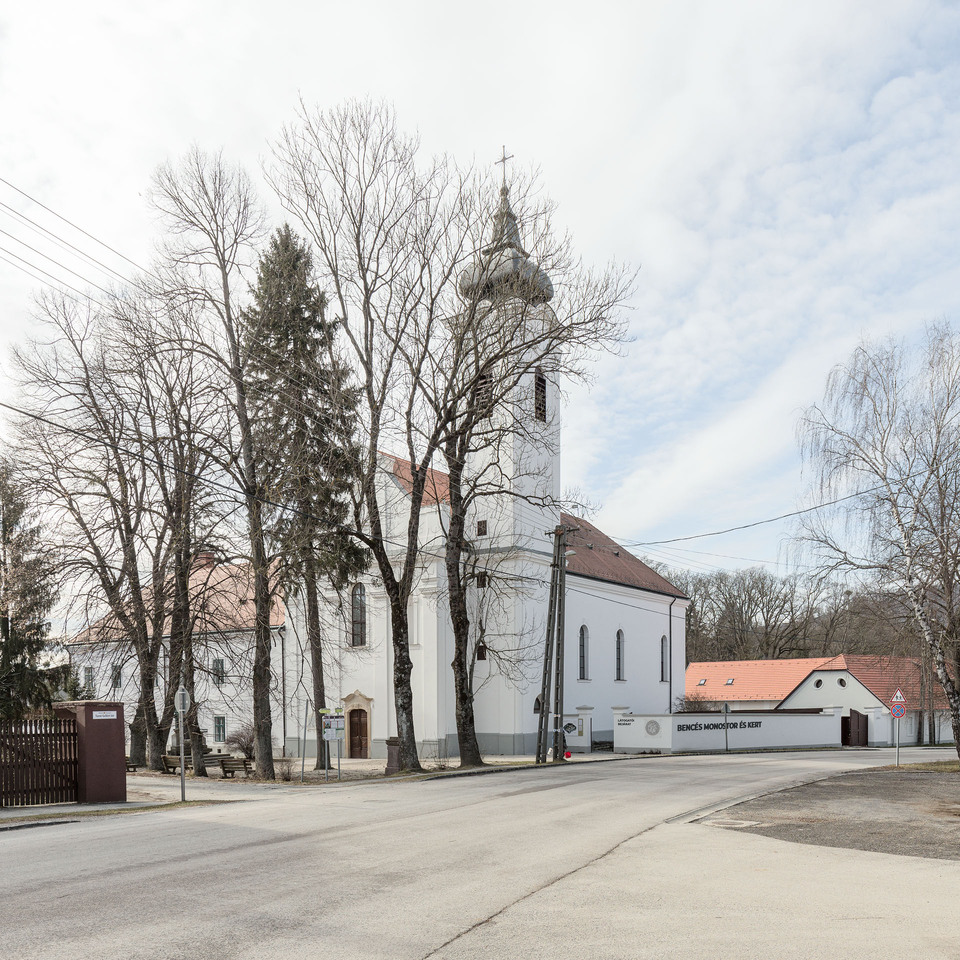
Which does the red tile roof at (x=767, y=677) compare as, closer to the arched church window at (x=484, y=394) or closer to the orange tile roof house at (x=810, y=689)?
the orange tile roof house at (x=810, y=689)

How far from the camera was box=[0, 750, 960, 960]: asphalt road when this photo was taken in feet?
23.0

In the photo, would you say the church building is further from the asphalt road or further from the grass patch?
the asphalt road

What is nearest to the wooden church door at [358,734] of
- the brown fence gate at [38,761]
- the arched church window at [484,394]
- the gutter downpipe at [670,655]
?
the arched church window at [484,394]

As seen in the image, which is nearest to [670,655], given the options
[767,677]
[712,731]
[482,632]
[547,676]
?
[712,731]

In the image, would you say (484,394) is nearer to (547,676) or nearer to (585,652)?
(547,676)

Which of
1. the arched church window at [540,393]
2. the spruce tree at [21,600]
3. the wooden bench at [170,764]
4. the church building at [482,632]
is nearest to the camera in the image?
the spruce tree at [21,600]

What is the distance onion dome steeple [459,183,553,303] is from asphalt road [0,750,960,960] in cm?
1621

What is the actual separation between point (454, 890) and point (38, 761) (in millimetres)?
12148

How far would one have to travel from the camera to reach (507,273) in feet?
A: 93.9

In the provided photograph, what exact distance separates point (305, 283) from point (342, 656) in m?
17.3

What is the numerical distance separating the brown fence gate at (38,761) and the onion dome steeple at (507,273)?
15.6 meters

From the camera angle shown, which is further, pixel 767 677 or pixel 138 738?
pixel 767 677

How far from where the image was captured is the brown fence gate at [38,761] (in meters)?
17.6

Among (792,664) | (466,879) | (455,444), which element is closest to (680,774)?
(455,444)
